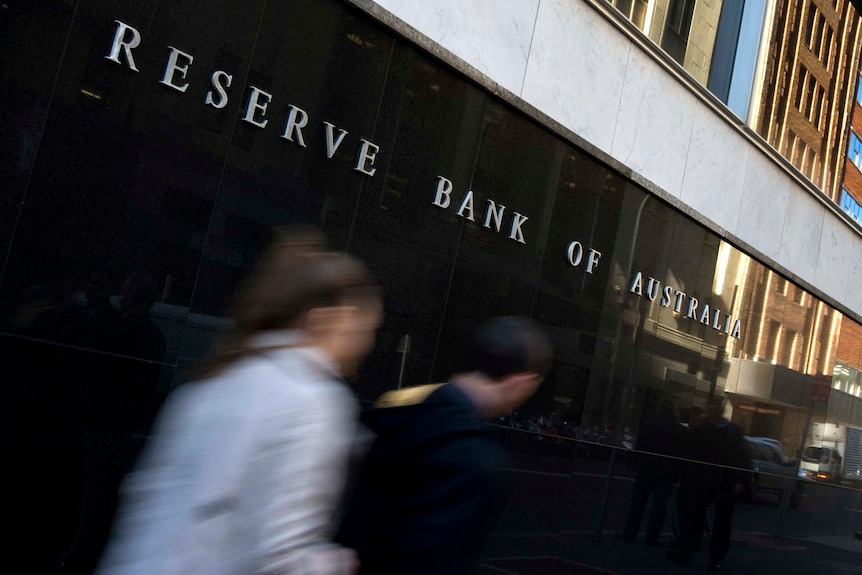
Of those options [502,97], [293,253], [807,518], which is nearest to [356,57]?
[502,97]

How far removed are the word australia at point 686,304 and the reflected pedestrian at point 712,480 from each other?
2.96ft

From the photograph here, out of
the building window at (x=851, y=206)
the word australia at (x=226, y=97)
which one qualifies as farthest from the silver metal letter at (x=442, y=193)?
the building window at (x=851, y=206)

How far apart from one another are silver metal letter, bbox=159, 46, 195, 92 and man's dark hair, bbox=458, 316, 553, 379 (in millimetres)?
3417

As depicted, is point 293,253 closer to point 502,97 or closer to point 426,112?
point 426,112

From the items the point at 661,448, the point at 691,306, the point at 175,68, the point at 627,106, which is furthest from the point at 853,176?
the point at 175,68

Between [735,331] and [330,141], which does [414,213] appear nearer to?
[330,141]

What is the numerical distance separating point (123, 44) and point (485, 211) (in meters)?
3.40

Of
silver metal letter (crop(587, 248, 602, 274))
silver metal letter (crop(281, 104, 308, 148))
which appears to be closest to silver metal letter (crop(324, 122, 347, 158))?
silver metal letter (crop(281, 104, 308, 148))

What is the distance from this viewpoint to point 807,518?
44.4 ft

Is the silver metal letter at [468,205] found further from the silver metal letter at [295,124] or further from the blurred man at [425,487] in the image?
the blurred man at [425,487]

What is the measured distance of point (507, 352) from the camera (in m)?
2.67

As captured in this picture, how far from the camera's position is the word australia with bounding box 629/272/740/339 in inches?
379

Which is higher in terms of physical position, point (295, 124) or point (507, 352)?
point (295, 124)

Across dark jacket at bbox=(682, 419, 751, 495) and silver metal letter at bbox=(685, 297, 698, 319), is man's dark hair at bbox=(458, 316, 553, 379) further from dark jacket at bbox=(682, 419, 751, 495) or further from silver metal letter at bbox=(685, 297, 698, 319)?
dark jacket at bbox=(682, 419, 751, 495)
